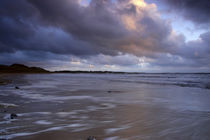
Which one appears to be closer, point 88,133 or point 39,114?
point 88,133

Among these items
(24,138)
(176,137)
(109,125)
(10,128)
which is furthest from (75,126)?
(176,137)

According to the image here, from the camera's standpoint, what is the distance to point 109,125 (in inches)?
155

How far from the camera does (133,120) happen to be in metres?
4.38

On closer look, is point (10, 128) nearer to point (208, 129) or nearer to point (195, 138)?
point (195, 138)

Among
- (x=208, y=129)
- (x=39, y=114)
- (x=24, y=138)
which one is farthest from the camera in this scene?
(x=39, y=114)

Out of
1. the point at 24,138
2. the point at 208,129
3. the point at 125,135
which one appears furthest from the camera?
the point at 208,129

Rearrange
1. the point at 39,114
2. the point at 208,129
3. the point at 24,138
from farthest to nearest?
the point at 39,114, the point at 208,129, the point at 24,138

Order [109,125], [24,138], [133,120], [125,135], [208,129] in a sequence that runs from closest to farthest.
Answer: [24,138] → [125,135] → [208,129] → [109,125] → [133,120]

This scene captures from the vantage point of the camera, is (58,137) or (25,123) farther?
(25,123)

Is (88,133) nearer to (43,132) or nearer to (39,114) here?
(43,132)

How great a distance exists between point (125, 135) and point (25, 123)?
104 inches

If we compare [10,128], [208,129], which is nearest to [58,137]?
[10,128]

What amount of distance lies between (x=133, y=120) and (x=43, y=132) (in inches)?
96.0

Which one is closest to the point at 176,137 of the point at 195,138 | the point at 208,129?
the point at 195,138
